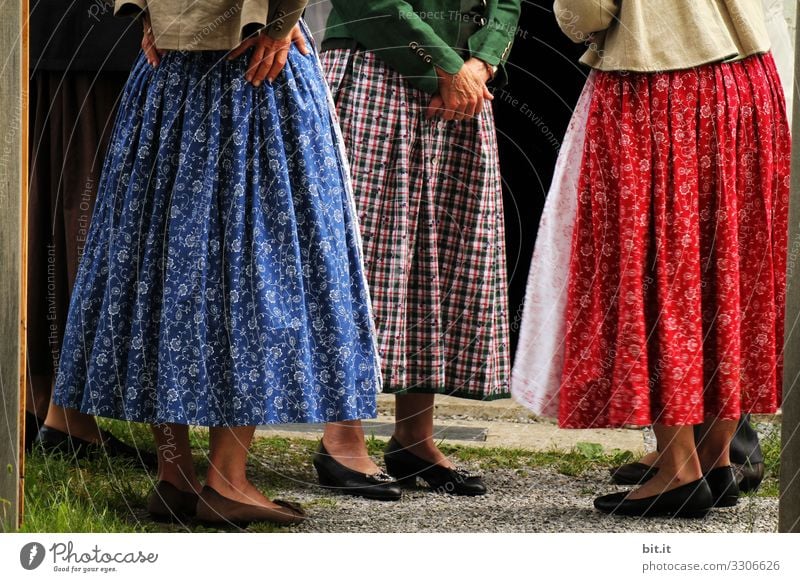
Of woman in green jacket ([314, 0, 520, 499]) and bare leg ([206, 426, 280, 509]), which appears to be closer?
bare leg ([206, 426, 280, 509])

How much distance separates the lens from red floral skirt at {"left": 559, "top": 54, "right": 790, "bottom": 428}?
242 cm

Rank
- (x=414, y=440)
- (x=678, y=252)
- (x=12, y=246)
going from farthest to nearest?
1. (x=414, y=440)
2. (x=678, y=252)
3. (x=12, y=246)

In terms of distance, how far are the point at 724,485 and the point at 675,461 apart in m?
0.21

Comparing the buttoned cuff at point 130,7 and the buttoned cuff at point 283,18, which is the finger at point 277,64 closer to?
the buttoned cuff at point 283,18

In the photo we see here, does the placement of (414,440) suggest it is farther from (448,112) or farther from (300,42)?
(300,42)

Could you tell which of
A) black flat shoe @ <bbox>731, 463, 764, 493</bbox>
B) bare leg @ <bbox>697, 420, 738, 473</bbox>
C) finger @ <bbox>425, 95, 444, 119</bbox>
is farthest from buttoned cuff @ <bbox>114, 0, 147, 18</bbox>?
black flat shoe @ <bbox>731, 463, 764, 493</bbox>

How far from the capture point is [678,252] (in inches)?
95.3

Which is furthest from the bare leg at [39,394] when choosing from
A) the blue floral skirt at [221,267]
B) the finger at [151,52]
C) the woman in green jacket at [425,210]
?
the finger at [151,52]

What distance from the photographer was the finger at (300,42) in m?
2.22

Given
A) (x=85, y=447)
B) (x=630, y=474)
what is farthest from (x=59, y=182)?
(x=630, y=474)

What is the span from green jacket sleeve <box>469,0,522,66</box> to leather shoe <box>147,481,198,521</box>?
1.23m

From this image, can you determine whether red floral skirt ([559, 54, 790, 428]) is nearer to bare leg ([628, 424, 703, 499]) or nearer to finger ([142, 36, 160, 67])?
bare leg ([628, 424, 703, 499])

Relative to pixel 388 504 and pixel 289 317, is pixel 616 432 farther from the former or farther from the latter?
pixel 289 317

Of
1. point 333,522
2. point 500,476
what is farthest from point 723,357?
point 333,522
